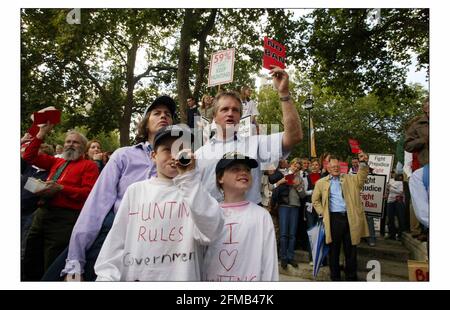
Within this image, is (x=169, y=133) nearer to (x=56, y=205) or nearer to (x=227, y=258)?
(x=227, y=258)

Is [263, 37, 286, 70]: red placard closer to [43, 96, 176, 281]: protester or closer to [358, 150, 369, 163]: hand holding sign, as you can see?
[43, 96, 176, 281]: protester

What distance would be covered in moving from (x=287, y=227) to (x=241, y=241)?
2.56 metres

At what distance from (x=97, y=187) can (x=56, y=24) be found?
1.53 meters

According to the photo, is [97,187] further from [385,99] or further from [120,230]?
[385,99]

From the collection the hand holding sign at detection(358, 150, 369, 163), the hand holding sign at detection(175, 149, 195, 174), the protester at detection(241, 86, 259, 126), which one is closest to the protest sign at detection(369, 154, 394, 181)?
the hand holding sign at detection(358, 150, 369, 163)

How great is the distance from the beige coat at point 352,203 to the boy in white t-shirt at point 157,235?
2.24 m

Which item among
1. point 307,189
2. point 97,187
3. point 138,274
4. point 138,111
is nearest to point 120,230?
point 138,274

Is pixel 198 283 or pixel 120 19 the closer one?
pixel 198 283

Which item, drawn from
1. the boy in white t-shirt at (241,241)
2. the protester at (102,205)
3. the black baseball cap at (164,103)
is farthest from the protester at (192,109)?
the boy in white t-shirt at (241,241)

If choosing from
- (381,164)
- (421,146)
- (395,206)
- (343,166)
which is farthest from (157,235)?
(395,206)

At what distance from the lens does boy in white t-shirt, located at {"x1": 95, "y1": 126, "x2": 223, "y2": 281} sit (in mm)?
1830

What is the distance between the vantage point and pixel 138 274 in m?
1.84

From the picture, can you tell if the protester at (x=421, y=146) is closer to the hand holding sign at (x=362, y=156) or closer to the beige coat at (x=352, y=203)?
the beige coat at (x=352, y=203)

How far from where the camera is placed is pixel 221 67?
305 cm
